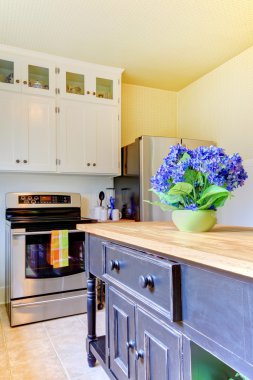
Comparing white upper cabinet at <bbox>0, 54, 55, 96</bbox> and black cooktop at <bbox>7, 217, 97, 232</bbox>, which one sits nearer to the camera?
black cooktop at <bbox>7, 217, 97, 232</bbox>

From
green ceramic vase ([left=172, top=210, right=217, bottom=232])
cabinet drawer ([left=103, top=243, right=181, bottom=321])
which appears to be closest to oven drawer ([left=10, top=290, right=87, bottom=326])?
cabinet drawer ([left=103, top=243, right=181, bottom=321])


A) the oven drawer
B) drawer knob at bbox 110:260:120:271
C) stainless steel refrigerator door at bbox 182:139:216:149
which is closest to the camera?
drawer knob at bbox 110:260:120:271

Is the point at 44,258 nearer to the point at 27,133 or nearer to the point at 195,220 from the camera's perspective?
the point at 27,133

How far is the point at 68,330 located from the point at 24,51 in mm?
2518

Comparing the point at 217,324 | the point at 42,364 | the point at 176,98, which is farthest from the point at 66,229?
the point at 176,98

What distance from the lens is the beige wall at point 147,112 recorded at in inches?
138

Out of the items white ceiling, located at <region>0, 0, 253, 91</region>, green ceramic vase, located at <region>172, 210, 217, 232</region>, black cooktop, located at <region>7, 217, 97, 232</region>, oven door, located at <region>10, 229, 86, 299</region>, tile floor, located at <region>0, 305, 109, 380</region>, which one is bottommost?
tile floor, located at <region>0, 305, 109, 380</region>

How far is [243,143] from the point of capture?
2.83m

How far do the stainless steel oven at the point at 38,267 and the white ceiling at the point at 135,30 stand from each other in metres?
1.46

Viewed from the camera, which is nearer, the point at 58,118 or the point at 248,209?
the point at 248,209

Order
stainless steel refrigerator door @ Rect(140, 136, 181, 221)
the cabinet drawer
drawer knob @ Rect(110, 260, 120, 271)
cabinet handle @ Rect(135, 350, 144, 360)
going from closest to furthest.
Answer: the cabinet drawer, cabinet handle @ Rect(135, 350, 144, 360), drawer knob @ Rect(110, 260, 120, 271), stainless steel refrigerator door @ Rect(140, 136, 181, 221)

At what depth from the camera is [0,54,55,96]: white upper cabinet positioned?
265 centimetres

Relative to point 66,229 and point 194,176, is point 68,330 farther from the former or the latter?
point 194,176

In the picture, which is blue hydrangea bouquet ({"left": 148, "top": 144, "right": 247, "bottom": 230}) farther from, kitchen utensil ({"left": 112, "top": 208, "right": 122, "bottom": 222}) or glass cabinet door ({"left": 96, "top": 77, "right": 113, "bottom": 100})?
glass cabinet door ({"left": 96, "top": 77, "right": 113, "bottom": 100})
